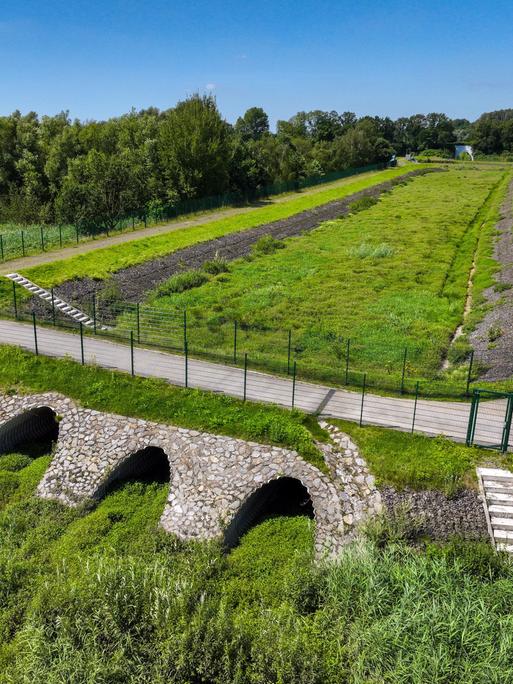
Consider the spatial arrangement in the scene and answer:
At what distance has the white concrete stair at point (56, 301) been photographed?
31.6 meters

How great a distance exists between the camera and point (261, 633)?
1336 cm

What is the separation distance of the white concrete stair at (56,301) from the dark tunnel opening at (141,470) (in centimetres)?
982

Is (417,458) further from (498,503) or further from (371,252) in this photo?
Result: (371,252)

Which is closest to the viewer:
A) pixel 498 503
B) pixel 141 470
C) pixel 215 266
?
pixel 498 503

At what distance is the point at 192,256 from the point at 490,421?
32.2 meters

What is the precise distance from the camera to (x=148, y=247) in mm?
48906

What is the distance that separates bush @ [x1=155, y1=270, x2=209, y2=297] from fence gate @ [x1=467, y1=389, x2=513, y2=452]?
22657 millimetres

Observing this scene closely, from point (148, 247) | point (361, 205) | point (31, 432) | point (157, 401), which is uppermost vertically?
point (361, 205)

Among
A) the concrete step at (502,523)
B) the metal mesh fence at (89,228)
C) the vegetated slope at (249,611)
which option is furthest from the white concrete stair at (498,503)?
the metal mesh fence at (89,228)

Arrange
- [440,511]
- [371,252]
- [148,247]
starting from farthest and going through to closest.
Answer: [371,252] < [148,247] < [440,511]

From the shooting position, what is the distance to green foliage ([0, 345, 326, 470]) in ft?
66.3

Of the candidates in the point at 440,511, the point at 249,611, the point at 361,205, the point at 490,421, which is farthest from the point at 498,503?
the point at 361,205

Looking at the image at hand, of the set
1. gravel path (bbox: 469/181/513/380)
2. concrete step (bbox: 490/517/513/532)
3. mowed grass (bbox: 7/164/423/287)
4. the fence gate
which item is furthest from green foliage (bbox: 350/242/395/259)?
concrete step (bbox: 490/517/513/532)

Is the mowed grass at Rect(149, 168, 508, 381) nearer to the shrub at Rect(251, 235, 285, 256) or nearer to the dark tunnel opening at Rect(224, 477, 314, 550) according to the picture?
the shrub at Rect(251, 235, 285, 256)
